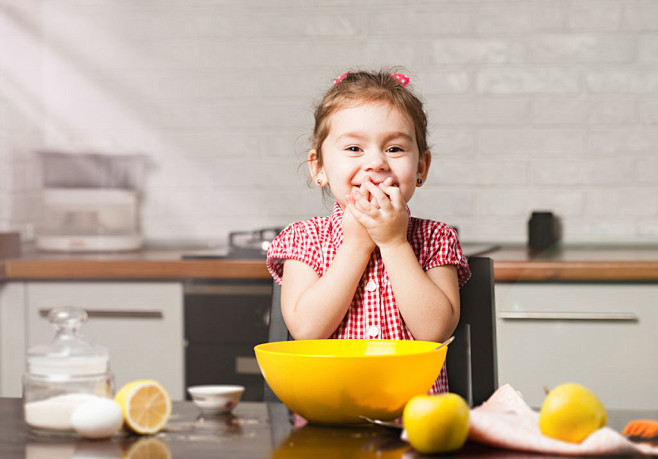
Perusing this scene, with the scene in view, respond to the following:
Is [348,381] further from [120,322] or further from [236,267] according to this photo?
[120,322]

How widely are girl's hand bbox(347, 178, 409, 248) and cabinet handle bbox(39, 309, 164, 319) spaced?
1295 millimetres

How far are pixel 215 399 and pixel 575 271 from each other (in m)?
1.49

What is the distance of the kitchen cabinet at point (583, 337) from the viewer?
2254 millimetres

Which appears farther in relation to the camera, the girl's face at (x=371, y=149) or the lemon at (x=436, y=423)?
the girl's face at (x=371, y=149)

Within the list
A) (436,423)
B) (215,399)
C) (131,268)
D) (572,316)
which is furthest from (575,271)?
(436,423)

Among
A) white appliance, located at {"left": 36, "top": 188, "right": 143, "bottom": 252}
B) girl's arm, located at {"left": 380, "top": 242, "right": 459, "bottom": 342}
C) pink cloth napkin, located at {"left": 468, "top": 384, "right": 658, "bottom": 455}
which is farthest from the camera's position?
white appliance, located at {"left": 36, "top": 188, "right": 143, "bottom": 252}

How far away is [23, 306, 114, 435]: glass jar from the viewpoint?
0.87m

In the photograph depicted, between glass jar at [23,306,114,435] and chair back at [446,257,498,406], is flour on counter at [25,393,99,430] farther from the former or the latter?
chair back at [446,257,498,406]

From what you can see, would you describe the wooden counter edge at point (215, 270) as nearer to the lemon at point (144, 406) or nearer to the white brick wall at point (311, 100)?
the white brick wall at point (311, 100)

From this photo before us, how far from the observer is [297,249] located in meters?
1.45

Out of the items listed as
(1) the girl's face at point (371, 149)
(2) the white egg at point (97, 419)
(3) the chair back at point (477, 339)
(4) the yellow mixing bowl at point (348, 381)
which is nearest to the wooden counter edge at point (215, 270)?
(3) the chair back at point (477, 339)

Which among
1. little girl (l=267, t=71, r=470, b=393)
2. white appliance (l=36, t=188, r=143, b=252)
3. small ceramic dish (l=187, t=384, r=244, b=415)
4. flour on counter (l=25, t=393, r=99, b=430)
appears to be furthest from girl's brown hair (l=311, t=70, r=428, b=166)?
white appliance (l=36, t=188, r=143, b=252)

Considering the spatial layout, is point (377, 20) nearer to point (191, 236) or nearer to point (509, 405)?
point (191, 236)

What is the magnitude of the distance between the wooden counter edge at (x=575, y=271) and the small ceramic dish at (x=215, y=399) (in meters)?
1.36
